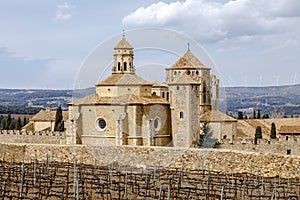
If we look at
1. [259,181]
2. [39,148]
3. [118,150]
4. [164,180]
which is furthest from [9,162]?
[259,181]

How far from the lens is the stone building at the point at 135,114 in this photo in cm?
3491

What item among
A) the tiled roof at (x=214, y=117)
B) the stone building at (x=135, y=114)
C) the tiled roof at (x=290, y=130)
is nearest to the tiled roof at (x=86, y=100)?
the stone building at (x=135, y=114)

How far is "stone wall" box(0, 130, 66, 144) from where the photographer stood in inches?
1658

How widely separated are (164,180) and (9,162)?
32.1 feet

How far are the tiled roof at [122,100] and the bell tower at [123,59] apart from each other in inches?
133

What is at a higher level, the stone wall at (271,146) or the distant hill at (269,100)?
the distant hill at (269,100)

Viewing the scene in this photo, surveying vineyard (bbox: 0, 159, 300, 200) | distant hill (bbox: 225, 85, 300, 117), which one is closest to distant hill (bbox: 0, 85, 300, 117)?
distant hill (bbox: 225, 85, 300, 117)

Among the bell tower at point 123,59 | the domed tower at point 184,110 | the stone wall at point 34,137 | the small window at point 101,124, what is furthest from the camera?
the stone wall at point 34,137

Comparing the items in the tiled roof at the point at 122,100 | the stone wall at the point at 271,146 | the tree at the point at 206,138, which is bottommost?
the stone wall at the point at 271,146

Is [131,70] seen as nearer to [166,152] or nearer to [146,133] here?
[146,133]

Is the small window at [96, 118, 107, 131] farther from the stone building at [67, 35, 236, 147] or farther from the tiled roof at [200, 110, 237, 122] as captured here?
the tiled roof at [200, 110, 237, 122]

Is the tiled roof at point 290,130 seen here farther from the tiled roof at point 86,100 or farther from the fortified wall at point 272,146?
the tiled roof at point 86,100

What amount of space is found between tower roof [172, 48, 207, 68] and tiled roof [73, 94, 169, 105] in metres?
7.33

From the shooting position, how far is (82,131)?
120 ft
